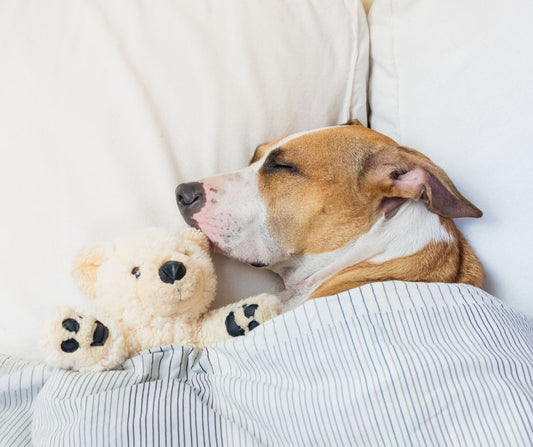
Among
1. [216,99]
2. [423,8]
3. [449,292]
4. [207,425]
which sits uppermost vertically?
[423,8]

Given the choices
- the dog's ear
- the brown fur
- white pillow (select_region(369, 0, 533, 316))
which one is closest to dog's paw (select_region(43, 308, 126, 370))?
the brown fur

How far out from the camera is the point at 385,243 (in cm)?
128

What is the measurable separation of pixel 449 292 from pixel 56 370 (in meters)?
0.75

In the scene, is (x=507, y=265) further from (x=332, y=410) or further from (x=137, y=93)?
(x=137, y=93)

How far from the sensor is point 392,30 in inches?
57.6

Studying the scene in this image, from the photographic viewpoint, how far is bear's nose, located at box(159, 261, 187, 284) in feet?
3.44

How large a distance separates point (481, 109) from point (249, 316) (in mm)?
694

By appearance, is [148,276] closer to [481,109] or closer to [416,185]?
[416,185]

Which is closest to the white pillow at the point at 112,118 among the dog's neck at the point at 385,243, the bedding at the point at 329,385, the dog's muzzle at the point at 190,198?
the dog's muzzle at the point at 190,198

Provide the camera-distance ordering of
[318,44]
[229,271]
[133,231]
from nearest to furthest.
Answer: [133,231] → [229,271] → [318,44]

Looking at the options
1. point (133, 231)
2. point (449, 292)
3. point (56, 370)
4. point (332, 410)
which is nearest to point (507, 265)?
point (449, 292)

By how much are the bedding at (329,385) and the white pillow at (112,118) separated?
0.89 feet

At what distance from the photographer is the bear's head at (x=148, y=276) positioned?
105 centimetres

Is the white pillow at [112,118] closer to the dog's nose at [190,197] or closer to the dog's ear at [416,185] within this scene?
the dog's nose at [190,197]
